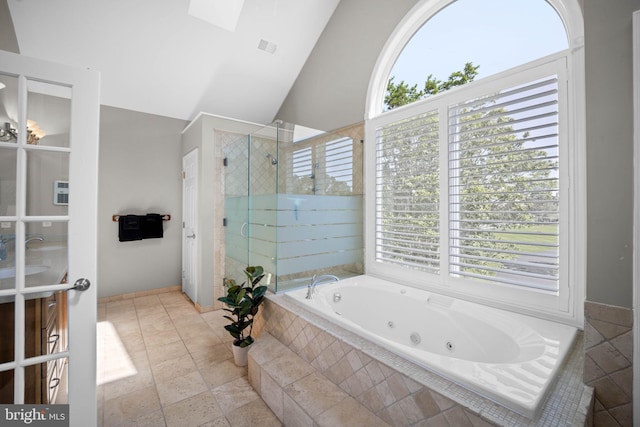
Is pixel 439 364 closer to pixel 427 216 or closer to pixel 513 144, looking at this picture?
pixel 427 216

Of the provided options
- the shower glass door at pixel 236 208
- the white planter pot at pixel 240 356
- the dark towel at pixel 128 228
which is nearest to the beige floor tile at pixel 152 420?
the white planter pot at pixel 240 356

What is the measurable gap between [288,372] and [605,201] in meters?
1.83

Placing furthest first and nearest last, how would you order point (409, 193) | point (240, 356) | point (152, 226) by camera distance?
point (152, 226)
point (409, 193)
point (240, 356)

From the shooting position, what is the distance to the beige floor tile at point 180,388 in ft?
6.03

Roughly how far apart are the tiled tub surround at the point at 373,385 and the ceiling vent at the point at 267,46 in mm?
2969

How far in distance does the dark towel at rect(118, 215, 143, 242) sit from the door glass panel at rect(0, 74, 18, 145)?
265cm

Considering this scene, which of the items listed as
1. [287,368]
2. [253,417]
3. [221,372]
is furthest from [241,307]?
[253,417]

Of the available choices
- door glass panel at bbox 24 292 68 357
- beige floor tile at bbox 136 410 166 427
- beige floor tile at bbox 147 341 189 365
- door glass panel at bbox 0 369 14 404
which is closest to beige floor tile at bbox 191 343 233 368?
beige floor tile at bbox 147 341 189 365

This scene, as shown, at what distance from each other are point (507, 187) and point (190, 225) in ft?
11.5

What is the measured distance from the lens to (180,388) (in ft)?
6.37

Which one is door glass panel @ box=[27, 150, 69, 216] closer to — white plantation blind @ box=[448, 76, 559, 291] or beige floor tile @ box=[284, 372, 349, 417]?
beige floor tile @ box=[284, 372, 349, 417]

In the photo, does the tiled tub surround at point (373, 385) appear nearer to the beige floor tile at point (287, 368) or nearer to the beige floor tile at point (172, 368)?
the beige floor tile at point (287, 368)

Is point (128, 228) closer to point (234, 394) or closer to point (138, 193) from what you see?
point (138, 193)

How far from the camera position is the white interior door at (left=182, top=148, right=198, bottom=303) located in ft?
11.4
